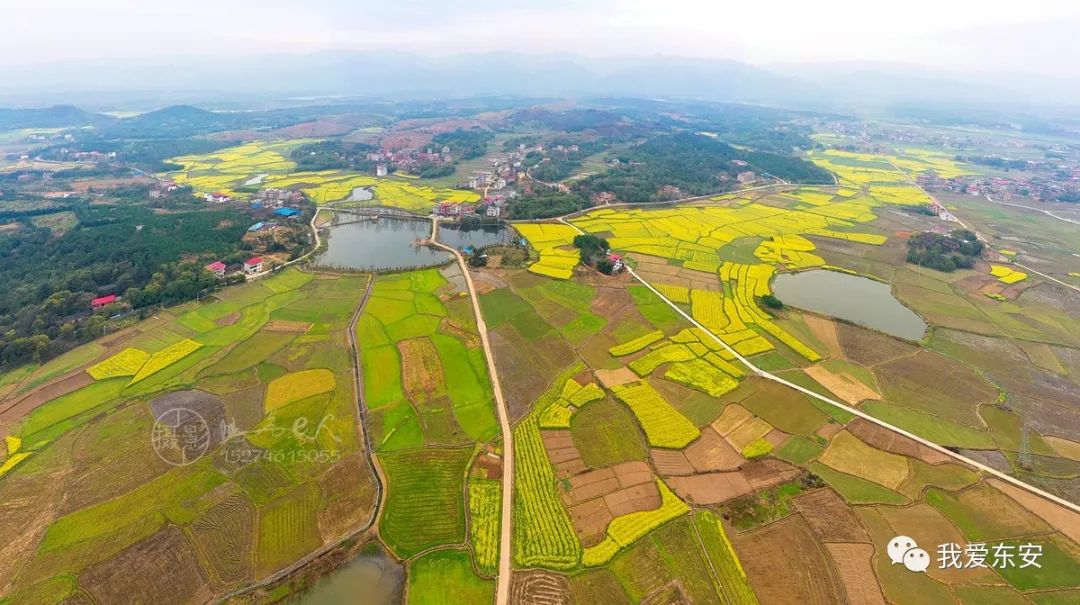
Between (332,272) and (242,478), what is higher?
(332,272)

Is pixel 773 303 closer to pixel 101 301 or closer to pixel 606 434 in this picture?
pixel 606 434

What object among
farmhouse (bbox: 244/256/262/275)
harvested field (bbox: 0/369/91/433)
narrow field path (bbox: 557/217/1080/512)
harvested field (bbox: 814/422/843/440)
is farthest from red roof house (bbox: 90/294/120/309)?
harvested field (bbox: 814/422/843/440)

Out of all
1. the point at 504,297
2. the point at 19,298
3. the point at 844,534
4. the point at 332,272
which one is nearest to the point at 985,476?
the point at 844,534

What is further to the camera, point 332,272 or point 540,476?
point 332,272

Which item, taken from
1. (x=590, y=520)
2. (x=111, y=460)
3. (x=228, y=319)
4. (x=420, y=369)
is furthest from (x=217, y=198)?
(x=590, y=520)

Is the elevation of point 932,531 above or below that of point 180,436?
below

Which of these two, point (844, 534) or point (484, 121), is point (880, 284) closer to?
point (844, 534)

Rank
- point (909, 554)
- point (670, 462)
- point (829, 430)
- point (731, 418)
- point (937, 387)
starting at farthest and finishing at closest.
A: point (937, 387) < point (731, 418) < point (829, 430) < point (670, 462) < point (909, 554)

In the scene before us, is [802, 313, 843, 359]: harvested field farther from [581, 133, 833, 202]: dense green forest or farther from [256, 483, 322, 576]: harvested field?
[581, 133, 833, 202]: dense green forest
